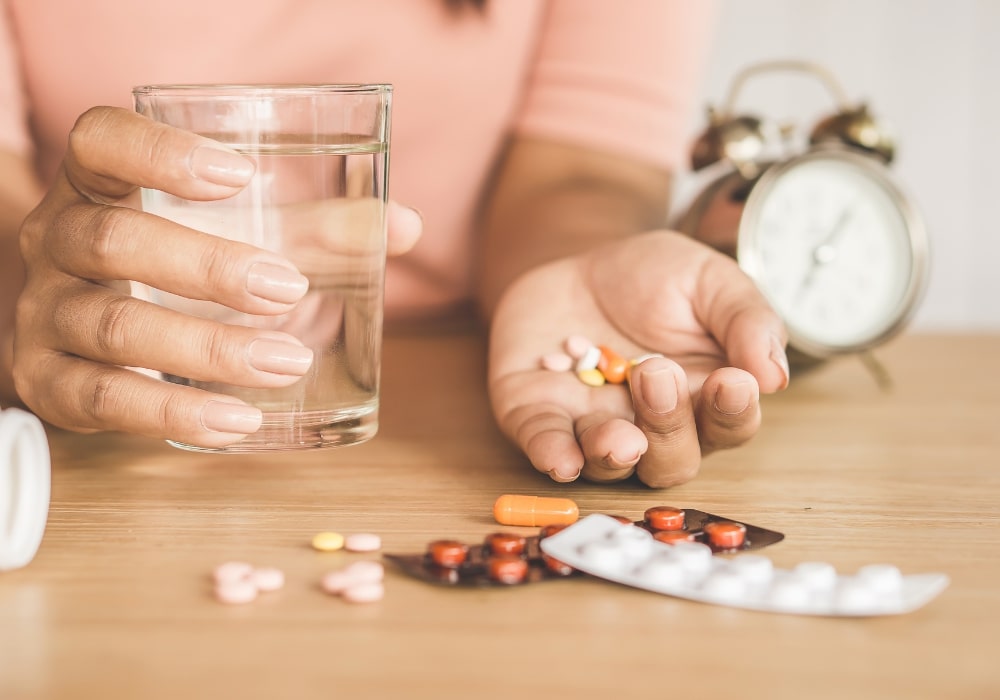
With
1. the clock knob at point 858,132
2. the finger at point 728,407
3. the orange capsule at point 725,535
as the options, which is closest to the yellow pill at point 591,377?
the finger at point 728,407

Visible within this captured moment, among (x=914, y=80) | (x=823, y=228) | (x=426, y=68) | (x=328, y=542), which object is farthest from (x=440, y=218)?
(x=914, y=80)

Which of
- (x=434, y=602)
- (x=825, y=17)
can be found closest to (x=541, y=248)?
(x=434, y=602)

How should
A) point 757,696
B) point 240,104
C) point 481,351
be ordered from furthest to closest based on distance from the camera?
point 481,351
point 240,104
point 757,696

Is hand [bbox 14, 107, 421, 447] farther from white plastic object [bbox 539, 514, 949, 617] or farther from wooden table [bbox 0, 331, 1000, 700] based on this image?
white plastic object [bbox 539, 514, 949, 617]

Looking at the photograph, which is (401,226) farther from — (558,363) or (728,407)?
(728,407)

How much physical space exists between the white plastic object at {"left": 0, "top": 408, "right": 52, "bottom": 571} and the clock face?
0.77 meters

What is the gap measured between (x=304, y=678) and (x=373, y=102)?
40 cm

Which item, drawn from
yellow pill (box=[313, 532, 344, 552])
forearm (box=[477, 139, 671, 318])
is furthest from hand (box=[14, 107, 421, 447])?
forearm (box=[477, 139, 671, 318])

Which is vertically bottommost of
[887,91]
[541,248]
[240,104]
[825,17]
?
[541,248]

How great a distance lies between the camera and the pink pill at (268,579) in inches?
21.8

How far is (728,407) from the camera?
68 cm

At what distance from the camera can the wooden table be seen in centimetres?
46

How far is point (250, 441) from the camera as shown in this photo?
0.72 m

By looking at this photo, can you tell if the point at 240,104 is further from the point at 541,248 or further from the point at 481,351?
the point at 481,351
